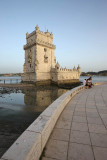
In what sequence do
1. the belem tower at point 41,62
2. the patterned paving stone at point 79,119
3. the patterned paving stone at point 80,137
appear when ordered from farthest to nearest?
the belem tower at point 41,62 → the patterned paving stone at point 79,119 → the patterned paving stone at point 80,137

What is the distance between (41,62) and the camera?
34.7 metres

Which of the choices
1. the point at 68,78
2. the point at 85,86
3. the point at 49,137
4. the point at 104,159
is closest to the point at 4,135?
the point at 49,137

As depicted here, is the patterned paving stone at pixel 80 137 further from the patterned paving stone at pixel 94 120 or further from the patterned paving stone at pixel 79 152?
the patterned paving stone at pixel 94 120

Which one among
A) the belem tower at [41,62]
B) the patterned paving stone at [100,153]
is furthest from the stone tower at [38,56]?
the patterned paving stone at [100,153]

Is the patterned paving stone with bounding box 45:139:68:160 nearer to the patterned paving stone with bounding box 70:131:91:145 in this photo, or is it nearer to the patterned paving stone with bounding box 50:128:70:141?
the patterned paving stone with bounding box 50:128:70:141

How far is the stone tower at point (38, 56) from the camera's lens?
109 feet

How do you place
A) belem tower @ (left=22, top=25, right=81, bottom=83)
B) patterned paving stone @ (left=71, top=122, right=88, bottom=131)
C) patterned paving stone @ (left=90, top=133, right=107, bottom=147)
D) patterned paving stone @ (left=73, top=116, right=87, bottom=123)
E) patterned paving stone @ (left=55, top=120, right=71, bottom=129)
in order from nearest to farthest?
patterned paving stone @ (left=90, top=133, right=107, bottom=147) < patterned paving stone @ (left=71, top=122, right=88, bottom=131) < patterned paving stone @ (left=55, top=120, right=71, bottom=129) < patterned paving stone @ (left=73, top=116, right=87, bottom=123) < belem tower @ (left=22, top=25, right=81, bottom=83)

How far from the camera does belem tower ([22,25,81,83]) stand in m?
33.3

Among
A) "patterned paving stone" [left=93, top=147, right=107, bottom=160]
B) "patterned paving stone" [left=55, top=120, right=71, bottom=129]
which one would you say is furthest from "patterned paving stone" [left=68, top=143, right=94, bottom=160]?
"patterned paving stone" [left=55, top=120, right=71, bottom=129]

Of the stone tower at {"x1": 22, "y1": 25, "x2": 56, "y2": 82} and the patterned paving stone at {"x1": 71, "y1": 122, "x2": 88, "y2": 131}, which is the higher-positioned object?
the stone tower at {"x1": 22, "y1": 25, "x2": 56, "y2": 82}

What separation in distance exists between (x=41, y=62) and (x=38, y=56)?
8.29 ft

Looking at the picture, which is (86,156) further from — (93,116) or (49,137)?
(93,116)

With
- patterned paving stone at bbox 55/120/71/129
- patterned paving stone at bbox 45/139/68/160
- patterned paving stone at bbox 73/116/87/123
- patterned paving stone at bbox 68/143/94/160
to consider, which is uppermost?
patterned paving stone at bbox 73/116/87/123

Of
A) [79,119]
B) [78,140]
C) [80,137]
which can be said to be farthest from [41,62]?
[78,140]
